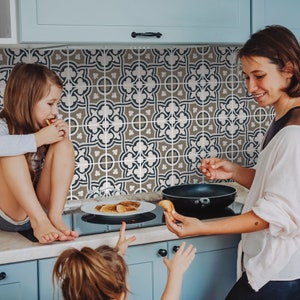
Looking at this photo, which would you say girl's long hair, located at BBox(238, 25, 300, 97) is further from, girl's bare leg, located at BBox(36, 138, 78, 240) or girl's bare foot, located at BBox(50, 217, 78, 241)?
girl's bare foot, located at BBox(50, 217, 78, 241)

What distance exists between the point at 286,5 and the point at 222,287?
1.16 meters

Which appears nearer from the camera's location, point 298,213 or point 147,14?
point 298,213

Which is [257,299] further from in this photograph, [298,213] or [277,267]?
[298,213]

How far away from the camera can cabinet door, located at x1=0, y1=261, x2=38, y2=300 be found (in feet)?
7.43

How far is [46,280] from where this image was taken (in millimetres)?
2330

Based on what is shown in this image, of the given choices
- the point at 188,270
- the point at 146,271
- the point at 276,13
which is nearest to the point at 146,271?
the point at 146,271

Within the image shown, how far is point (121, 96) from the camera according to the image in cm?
300

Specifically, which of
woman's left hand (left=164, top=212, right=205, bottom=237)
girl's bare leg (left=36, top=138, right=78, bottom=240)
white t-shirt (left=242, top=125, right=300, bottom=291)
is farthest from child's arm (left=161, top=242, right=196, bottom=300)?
girl's bare leg (left=36, top=138, right=78, bottom=240)

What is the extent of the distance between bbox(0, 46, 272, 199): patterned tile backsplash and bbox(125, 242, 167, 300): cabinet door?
0.59 m

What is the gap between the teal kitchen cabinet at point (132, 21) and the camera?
7.95 ft

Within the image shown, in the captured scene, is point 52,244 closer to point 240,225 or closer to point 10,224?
point 10,224

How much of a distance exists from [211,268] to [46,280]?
2.11ft

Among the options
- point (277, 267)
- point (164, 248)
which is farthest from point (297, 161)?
point (164, 248)

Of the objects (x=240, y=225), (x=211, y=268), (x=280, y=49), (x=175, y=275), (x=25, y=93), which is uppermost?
(x=280, y=49)
